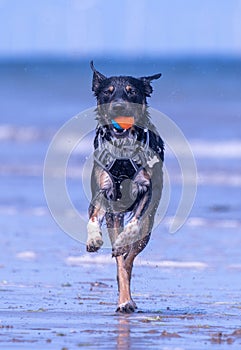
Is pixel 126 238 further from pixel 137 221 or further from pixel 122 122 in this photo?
pixel 122 122

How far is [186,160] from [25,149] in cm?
536

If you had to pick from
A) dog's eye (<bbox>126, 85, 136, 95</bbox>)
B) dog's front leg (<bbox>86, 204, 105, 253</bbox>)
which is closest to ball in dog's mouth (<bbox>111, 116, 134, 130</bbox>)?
dog's eye (<bbox>126, 85, 136, 95</bbox>)

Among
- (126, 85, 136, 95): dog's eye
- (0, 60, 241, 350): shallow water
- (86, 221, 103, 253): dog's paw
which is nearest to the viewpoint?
(0, 60, 241, 350): shallow water

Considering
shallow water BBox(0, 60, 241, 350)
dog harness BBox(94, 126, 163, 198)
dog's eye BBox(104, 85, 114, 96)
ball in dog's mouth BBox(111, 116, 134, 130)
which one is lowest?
shallow water BBox(0, 60, 241, 350)

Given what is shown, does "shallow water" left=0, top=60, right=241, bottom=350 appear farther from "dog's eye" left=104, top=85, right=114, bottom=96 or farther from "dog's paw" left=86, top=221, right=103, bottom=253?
"dog's eye" left=104, top=85, right=114, bottom=96

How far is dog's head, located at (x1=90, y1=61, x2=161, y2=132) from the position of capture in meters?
8.30

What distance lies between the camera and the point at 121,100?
827 cm

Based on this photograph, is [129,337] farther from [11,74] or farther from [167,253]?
[11,74]

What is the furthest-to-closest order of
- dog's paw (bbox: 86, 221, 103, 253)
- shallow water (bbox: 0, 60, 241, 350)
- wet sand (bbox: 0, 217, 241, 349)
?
dog's paw (bbox: 86, 221, 103, 253)
shallow water (bbox: 0, 60, 241, 350)
wet sand (bbox: 0, 217, 241, 349)

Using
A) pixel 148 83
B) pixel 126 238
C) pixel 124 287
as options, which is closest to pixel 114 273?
pixel 124 287

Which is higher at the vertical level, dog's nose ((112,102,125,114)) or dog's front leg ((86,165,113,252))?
dog's nose ((112,102,125,114))

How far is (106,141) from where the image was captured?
844 cm

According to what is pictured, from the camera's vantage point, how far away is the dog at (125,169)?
8.30m

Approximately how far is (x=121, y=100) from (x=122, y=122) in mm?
159
